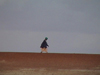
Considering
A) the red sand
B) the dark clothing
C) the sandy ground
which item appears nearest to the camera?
the sandy ground

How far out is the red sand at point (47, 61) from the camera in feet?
38.4

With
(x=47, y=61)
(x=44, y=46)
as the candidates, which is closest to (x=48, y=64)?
(x=47, y=61)

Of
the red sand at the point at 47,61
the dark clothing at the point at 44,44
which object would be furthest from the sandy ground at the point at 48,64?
the dark clothing at the point at 44,44

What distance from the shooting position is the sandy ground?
1073cm

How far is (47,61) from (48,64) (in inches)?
18.2

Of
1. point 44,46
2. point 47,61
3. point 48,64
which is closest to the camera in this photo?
point 48,64

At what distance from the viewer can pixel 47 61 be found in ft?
40.7

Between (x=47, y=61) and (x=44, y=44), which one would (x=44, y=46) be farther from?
(x=47, y=61)

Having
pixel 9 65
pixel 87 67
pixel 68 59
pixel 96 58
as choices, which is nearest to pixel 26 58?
pixel 9 65

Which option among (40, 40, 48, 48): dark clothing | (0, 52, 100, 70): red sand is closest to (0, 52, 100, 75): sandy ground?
(0, 52, 100, 70): red sand

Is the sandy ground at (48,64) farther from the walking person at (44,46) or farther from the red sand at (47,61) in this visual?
the walking person at (44,46)

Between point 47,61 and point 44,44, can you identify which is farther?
point 44,44

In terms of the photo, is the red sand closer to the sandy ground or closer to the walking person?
the sandy ground

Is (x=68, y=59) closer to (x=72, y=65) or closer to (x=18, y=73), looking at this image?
(x=72, y=65)
